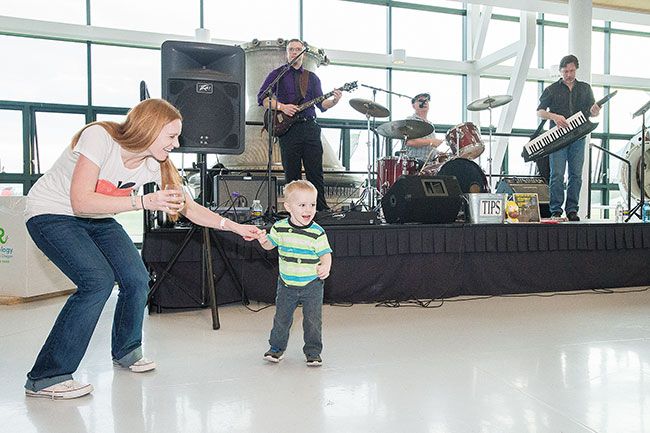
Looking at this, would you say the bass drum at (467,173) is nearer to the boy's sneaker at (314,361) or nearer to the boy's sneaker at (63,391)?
the boy's sneaker at (314,361)

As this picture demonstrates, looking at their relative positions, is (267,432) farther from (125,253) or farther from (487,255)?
(487,255)

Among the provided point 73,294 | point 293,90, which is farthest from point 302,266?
point 293,90

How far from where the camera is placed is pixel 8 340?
107 inches

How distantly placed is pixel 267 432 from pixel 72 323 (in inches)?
33.7

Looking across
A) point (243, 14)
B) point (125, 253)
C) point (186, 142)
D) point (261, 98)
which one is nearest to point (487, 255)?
point (261, 98)

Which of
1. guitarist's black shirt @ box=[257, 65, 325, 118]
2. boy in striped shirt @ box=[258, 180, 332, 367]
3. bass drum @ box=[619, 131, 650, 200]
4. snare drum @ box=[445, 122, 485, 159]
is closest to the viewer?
boy in striped shirt @ box=[258, 180, 332, 367]

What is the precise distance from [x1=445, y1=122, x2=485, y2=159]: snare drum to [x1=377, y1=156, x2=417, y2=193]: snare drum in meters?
0.52

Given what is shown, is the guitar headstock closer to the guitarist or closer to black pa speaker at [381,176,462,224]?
the guitarist

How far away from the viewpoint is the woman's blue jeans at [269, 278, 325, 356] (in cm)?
228

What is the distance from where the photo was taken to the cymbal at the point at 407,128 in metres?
4.96

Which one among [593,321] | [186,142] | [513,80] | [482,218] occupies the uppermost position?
[513,80]

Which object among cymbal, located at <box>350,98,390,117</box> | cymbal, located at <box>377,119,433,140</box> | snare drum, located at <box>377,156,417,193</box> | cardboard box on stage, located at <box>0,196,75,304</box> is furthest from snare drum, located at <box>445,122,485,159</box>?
cardboard box on stage, located at <box>0,196,75,304</box>

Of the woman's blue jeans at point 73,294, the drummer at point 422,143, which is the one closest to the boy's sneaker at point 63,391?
the woman's blue jeans at point 73,294

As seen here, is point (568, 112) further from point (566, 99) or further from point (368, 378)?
point (368, 378)
